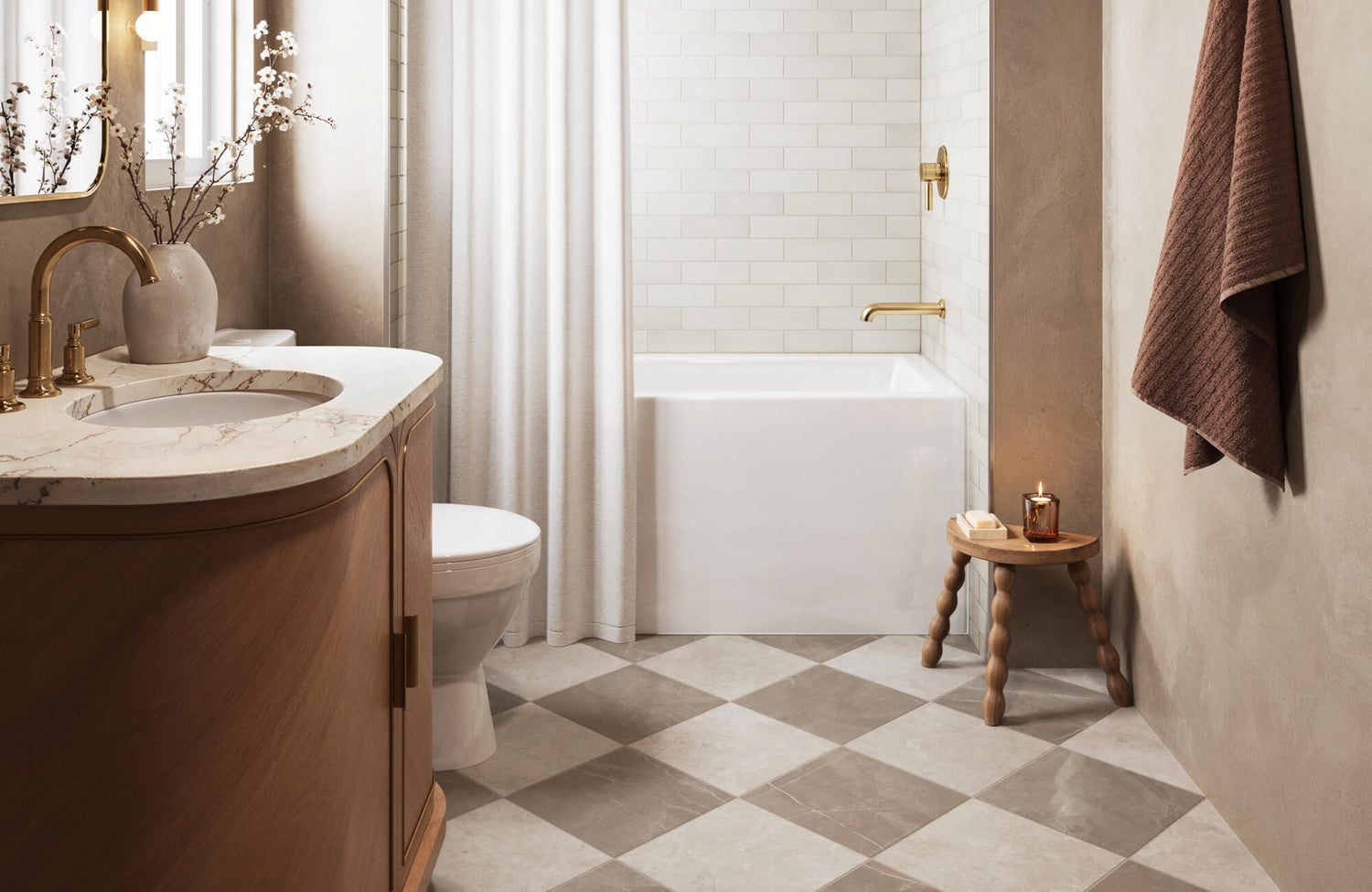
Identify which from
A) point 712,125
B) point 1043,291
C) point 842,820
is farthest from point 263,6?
point 842,820

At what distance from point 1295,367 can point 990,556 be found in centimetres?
94

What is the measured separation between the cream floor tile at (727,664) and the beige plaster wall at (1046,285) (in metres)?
0.59

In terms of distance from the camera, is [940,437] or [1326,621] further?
[940,437]

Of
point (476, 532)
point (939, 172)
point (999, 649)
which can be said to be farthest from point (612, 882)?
point (939, 172)

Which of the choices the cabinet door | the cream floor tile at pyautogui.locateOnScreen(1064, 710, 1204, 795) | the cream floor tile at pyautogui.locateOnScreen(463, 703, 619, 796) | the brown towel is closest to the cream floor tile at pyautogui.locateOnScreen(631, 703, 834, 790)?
the cream floor tile at pyautogui.locateOnScreen(463, 703, 619, 796)

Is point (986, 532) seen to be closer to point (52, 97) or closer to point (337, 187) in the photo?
point (337, 187)

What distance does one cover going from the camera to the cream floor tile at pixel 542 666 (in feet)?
10.2

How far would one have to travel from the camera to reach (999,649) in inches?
Answer: 113

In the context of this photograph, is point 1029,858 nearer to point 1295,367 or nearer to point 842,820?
point 842,820

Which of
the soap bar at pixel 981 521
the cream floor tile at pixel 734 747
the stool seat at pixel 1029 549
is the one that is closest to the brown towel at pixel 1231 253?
the stool seat at pixel 1029 549

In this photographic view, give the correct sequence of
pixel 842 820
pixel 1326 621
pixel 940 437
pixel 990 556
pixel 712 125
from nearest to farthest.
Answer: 1. pixel 1326 621
2. pixel 842 820
3. pixel 990 556
4. pixel 940 437
5. pixel 712 125

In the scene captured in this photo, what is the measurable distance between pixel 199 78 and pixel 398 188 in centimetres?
55

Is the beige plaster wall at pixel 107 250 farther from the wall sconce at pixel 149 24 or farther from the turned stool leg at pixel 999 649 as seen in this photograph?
the turned stool leg at pixel 999 649

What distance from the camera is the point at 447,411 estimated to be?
3.43 m
